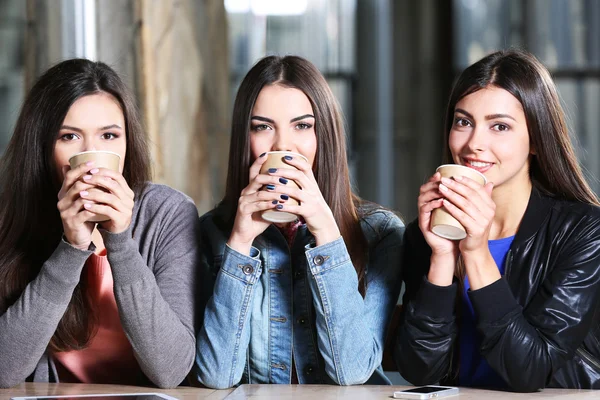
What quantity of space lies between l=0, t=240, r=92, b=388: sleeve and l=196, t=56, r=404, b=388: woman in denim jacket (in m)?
0.30

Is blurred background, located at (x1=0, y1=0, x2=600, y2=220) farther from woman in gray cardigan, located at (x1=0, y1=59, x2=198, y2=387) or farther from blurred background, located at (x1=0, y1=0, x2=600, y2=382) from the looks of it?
woman in gray cardigan, located at (x1=0, y1=59, x2=198, y2=387)

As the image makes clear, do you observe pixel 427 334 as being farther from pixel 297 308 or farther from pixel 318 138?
pixel 318 138

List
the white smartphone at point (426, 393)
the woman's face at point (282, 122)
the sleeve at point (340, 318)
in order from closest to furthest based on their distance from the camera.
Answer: the white smartphone at point (426, 393)
the sleeve at point (340, 318)
the woman's face at point (282, 122)

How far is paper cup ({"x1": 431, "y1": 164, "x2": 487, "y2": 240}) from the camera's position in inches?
59.5

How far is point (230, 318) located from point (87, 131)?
53cm

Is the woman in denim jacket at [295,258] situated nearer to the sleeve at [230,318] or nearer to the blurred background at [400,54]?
the sleeve at [230,318]

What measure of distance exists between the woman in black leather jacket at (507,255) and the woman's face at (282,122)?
32 cm

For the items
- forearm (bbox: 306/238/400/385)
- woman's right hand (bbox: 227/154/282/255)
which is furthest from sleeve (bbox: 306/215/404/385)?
woman's right hand (bbox: 227/154/282/255)

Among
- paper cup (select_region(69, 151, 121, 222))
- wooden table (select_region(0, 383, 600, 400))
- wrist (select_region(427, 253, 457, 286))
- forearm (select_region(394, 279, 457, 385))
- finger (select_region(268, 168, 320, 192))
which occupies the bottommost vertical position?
wooden table (select_region(0, 383, 600, 400))

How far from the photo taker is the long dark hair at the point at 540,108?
5.55 feet

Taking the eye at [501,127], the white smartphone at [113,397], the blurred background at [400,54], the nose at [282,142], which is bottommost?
→ the white smartphone at [113,397]

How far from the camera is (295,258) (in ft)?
6.04

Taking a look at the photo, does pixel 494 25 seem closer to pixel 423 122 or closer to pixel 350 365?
pixel 423 122

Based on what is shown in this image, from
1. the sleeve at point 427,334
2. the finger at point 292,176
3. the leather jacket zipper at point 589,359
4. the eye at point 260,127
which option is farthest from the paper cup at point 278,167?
the leather jacket zipper at point 589,359
